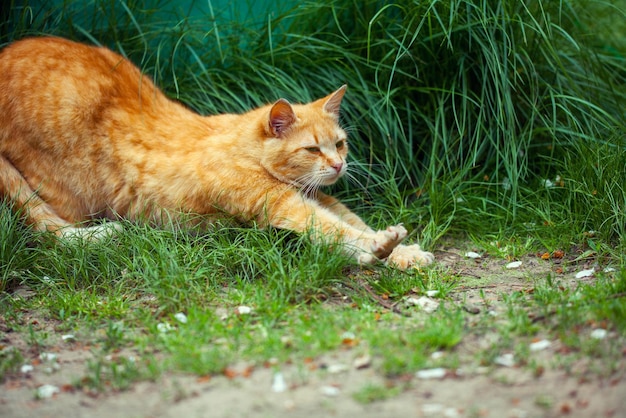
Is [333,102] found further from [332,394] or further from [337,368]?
[332,394]

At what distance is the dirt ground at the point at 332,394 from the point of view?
8.34ft

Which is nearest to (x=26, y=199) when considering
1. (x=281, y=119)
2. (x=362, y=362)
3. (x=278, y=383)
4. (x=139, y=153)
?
(x=139, y=153)

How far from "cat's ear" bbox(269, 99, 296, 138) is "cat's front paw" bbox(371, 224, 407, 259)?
2.86 ft

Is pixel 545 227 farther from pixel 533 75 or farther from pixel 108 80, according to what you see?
pixel 108 80

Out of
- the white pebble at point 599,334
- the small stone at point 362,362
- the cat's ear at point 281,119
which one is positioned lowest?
the small stone at point 362,362

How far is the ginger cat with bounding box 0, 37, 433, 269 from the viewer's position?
4207 mm

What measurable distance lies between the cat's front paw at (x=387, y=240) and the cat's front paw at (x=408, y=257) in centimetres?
23

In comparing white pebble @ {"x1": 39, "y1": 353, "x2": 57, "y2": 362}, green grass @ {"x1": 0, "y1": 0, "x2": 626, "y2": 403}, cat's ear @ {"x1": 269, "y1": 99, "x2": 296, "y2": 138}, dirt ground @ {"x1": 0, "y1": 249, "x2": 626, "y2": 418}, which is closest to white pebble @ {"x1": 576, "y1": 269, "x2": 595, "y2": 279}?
green grass @ {"x1": 0, "y1": 0, "x2": 626, "y2": 403}

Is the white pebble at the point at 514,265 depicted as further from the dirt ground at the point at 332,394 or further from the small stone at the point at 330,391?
the small stone at the point at 330,391

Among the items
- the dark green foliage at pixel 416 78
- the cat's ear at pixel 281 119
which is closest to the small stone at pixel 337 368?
the cat's ear at pixel 281 119

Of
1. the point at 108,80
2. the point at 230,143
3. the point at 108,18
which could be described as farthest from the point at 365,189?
the point at 108,18

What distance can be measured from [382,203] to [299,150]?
93 centimetres

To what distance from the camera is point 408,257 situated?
4.09m

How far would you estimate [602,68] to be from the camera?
17.2 ft
